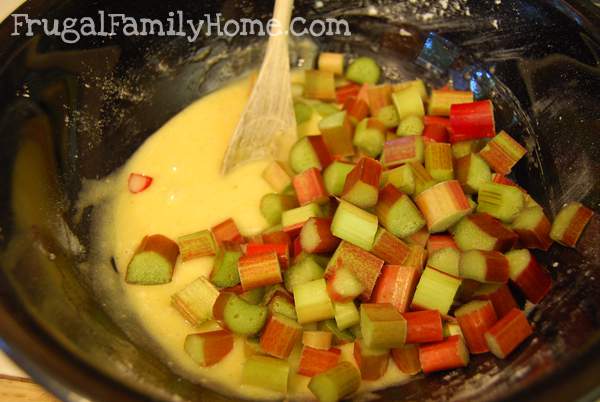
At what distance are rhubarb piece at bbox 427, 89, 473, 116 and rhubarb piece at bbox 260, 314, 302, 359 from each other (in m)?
0.93

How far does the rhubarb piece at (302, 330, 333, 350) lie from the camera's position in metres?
1.45

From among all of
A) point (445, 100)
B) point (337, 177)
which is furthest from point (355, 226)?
point (445, 100)

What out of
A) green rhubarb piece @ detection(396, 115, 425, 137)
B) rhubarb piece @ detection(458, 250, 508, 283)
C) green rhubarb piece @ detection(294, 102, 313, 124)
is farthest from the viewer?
green rhubarb piece @ detection(294, 102, 313, 124)

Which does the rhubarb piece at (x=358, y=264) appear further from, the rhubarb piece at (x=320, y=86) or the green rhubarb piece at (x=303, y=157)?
the rhubarb piece at (x=320, y=86)

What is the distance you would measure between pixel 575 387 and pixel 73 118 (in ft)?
4.83

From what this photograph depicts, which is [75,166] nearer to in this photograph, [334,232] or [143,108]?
[143,108]

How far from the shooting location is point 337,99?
6.91ft

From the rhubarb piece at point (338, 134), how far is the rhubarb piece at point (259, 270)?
530 millimetres

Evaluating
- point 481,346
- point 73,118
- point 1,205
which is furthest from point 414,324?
point 73,118

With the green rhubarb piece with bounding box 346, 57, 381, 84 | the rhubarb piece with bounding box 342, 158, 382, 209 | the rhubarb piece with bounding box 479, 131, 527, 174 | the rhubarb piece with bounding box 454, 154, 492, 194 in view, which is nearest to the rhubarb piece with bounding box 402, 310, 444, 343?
the rhubarb piece with bounding box 342, 158, 382, 209

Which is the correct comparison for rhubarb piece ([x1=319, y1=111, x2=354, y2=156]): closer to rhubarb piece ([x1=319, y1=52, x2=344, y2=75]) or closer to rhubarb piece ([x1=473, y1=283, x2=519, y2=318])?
rhubarb piece ([x1=319, y1=52, x2=344, y2=75])

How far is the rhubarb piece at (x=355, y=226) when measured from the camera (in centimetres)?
155

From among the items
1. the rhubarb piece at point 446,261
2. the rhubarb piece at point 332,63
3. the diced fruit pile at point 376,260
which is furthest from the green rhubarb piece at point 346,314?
the rhubarb piece at point 332,63

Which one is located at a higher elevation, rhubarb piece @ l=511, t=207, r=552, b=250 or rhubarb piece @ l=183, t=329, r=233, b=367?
rhubarb piece @ l=511, t=207, r=552, b=250
